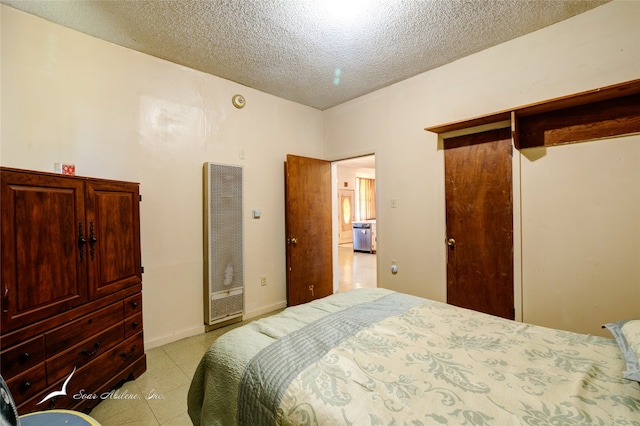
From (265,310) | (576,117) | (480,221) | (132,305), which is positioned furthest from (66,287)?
(576,117)

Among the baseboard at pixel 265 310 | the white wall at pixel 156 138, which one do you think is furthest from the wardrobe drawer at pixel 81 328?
the baseboard at pixel 265 310

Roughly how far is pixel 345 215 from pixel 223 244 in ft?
20.8

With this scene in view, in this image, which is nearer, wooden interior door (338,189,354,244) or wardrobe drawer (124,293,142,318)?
wardrobe drawer (124,293,142,318)

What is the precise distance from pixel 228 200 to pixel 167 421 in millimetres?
1900

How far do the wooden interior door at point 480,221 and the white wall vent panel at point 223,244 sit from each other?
2.22 m

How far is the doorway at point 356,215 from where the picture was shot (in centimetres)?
661

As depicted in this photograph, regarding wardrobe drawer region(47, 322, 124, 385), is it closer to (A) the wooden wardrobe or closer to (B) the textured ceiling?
(A) the wooden wardrobe

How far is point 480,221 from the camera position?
2.59 meters

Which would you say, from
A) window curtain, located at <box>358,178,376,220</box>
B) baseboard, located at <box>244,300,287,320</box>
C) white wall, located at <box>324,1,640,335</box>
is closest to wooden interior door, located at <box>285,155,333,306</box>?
baseboard, located at <box>244,300,287,320</box>

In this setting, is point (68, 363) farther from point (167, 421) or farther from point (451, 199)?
point (451, 199)

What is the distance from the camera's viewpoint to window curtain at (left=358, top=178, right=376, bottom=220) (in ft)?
30.1

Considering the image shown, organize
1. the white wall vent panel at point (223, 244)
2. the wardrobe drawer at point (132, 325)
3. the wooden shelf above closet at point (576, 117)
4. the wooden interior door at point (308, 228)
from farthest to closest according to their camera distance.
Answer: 1. the wooden interior door at point (308, 228)
2. the white wall vent panel at point (223, 244)
3. the wardrobe drawer at point (132, 325)
4. the wooden shelf above closet at point (576, 117)

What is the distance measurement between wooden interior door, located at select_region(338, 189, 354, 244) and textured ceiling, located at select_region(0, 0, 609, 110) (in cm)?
588

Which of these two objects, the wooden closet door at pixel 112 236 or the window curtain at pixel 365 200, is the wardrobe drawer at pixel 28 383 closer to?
Result: the wooden closet door at pixel 112 236
